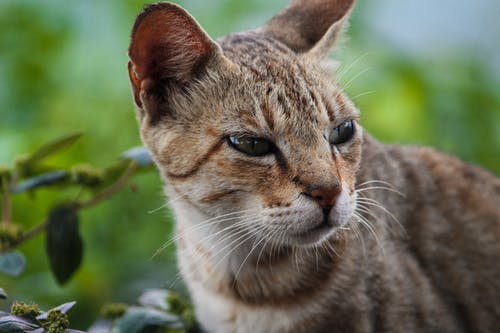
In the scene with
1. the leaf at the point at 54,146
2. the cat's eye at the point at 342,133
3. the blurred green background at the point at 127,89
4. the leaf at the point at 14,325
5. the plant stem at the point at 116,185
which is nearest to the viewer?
the leaf at the point at 14,325

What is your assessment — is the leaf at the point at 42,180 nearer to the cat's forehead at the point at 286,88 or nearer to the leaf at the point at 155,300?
the leaf at the point at 155,300

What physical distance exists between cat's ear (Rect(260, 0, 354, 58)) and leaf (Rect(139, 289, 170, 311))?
828 millimetres

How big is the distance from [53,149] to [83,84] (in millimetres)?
1996

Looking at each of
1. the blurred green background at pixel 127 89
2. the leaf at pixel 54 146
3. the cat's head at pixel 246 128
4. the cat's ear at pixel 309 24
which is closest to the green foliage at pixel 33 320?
the cat's head at pixel 246 128

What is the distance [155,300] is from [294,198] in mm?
608

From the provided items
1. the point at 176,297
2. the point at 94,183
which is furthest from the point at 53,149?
the point at 176,297

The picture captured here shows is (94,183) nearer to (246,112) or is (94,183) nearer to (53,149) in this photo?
(53,149)

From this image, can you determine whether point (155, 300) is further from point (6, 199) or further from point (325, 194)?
point (325, 194)

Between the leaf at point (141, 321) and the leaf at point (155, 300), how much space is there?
2.2 inches

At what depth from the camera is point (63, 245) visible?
2.26 meters

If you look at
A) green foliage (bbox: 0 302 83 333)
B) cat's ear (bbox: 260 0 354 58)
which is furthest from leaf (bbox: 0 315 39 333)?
cat's ear (bbox: 260 0 354 58)

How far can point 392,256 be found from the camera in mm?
2359

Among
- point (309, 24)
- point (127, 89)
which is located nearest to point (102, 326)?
point (309, 24)

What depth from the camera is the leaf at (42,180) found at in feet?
7.45
